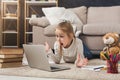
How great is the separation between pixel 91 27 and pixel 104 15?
75 centimetres

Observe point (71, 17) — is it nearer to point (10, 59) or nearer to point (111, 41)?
point (111, 41)

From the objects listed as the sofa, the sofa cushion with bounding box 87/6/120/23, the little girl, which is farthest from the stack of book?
the sofa cushion with bounding box 87/6/120/23

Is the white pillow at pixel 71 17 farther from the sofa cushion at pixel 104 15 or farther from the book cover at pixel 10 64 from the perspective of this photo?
the book cover at pixel 10 64

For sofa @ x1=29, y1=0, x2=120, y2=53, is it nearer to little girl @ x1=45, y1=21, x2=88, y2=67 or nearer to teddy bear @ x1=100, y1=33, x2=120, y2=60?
teddy bear @ x1=100, y1=33, x2=120, y2=60

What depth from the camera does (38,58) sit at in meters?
1.78

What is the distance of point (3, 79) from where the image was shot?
154cm

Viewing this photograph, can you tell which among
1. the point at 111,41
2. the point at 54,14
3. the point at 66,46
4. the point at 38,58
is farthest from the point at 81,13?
the point at 38,58

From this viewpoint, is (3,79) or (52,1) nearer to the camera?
(3,79)

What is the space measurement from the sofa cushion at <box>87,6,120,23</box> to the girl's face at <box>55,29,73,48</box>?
151 centimetres

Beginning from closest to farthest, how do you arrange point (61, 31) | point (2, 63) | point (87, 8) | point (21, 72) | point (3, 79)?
point (3, 79) < point (21, 72) < point (2, 63) < point (61, 31) < point (87, 8)

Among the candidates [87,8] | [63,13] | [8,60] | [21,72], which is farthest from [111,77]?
[87,8]

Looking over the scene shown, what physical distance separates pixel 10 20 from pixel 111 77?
359 centimetres

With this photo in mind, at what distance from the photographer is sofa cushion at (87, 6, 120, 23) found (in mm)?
3701

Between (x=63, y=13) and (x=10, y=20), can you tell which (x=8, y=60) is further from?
(x=10, y=20)
